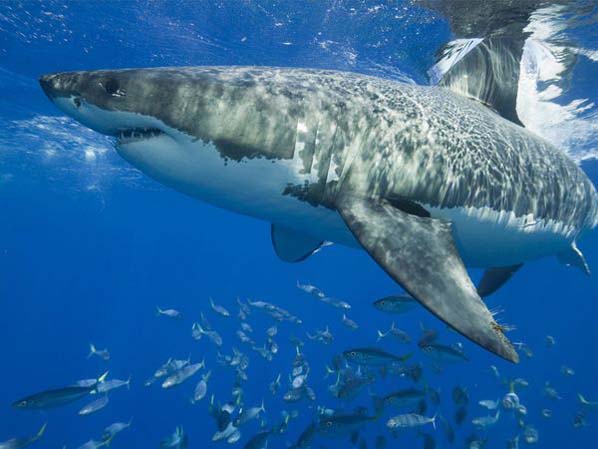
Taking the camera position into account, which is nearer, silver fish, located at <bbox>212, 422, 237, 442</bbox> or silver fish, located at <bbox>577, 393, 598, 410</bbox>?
silver fish, located at <bbox>212, 422, 237, 442</bbox>

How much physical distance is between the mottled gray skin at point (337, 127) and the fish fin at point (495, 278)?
7.25 feet

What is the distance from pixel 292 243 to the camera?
5508mm

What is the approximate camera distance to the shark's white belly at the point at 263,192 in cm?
300

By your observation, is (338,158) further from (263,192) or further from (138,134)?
(138,134)

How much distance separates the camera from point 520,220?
14.4ft

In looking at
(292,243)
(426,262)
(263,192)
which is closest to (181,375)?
(292,243)

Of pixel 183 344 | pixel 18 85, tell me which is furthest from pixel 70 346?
pixel 18 85

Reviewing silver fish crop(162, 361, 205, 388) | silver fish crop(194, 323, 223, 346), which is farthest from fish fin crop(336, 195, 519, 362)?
silver fish crop(194, 323, 223, 346)

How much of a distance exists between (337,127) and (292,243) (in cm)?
240

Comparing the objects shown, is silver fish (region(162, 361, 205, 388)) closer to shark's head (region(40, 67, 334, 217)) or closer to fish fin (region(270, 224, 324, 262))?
fish fin (region(270, 224, 324, 262))

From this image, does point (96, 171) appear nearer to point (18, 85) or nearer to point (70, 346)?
point (18, 85)

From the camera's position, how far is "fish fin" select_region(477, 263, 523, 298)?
21.3ft

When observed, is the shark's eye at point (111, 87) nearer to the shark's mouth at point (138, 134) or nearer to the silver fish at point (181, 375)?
the shark's mouth at point (138, 134)

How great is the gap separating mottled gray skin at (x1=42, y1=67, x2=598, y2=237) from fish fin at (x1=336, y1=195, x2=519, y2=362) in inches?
12.3
